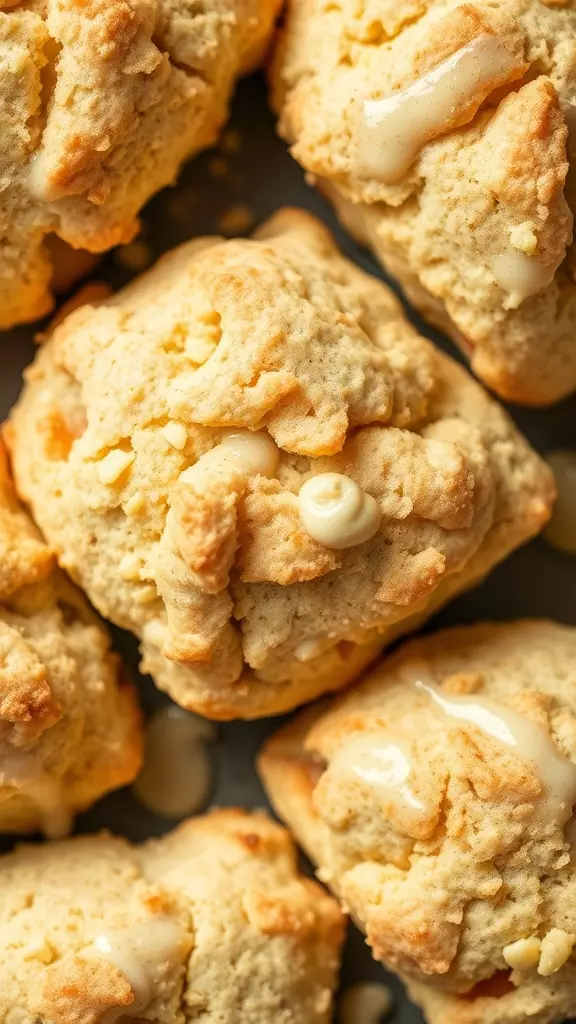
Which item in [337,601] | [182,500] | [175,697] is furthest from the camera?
[175,697]

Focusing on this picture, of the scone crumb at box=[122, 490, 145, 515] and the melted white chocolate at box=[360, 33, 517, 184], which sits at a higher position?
the melted white chocolate at box=[360, 33, 517, 184]

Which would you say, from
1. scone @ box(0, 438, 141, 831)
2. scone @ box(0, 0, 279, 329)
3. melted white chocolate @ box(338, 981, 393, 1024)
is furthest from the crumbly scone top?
scone @ box(0, 0, 279, 329)

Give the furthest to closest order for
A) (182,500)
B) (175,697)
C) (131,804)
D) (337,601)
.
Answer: (131,804) → (175,697) → (337,601) → (182,500)

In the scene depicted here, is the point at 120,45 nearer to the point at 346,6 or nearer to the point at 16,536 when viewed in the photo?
the point at 346,6

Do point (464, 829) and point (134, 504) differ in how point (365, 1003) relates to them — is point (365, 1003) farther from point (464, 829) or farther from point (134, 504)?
point (134, 504)

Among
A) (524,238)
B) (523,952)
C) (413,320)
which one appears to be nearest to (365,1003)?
(523,952)

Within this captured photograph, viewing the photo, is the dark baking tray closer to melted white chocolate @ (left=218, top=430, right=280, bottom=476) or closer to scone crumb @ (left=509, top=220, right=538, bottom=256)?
scone crumb @ (left=509, top=220, right=538, bottom=256)

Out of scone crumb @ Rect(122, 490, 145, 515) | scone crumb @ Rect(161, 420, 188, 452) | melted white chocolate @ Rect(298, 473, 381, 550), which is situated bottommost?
melted white chocolate @ Rect(298, 473, 381, 550)

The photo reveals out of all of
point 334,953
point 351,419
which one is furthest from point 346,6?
point 334,953
